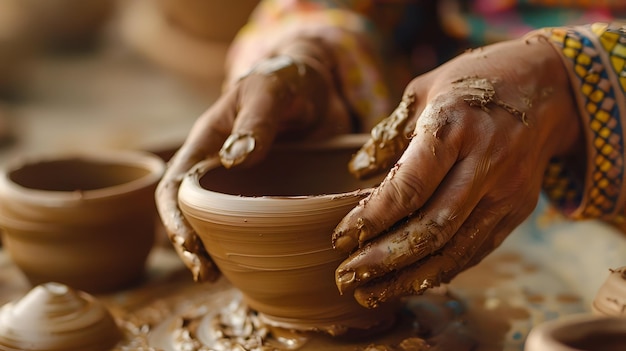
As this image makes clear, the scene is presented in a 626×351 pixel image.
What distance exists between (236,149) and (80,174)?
0.58 m

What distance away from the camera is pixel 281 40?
1.73m

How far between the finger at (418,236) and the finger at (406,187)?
1cm

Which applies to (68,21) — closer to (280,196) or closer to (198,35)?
(198,35)

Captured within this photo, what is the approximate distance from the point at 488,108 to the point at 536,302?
0.45 m

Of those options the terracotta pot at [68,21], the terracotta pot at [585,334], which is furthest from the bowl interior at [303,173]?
the terracotta pot at [68,21]

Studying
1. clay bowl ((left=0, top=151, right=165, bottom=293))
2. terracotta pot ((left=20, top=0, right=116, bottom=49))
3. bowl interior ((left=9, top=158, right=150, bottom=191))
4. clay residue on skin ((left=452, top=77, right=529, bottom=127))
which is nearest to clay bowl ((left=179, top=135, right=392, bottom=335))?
clay residue on skin ((left=452, top=77, right=529, bottom=127))

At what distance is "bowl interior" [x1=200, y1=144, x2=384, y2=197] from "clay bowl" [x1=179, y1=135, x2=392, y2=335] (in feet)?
0.11

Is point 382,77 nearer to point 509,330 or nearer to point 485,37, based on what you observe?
point 485,37

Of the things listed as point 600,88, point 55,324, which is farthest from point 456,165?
point 55,324

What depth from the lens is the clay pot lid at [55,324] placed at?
120 cm

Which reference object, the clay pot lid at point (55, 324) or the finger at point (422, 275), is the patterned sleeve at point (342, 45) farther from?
the finger at point (422, 275)

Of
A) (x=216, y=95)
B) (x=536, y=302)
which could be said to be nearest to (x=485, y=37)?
(x=536, y=302)

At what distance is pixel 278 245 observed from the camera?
3.45 ft

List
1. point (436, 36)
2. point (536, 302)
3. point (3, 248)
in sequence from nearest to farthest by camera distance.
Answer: point (536, 302)
point (3, 248)
point (436, 36)
